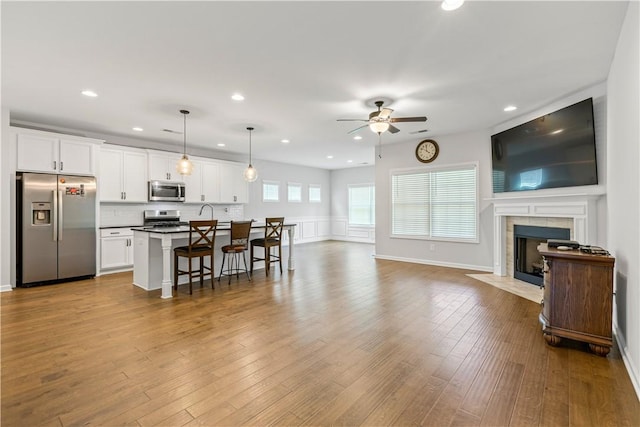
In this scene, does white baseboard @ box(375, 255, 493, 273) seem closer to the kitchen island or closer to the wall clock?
the wall clock

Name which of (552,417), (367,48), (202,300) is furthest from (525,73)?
(202,300)

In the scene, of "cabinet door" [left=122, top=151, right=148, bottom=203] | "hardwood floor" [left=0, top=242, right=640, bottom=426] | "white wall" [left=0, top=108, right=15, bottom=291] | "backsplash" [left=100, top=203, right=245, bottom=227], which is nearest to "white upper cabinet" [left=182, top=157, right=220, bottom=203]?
"backsplash" [left=100, top=203, right=245, bottom=227]

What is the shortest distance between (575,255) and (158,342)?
379 centimetres

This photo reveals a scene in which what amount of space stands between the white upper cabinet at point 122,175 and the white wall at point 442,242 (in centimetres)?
521

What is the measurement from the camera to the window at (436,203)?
5977mm

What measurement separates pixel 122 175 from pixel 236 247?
2.97m

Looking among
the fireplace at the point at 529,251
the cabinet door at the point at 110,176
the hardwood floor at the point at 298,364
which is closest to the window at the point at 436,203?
the fireplace at the point at 529,251

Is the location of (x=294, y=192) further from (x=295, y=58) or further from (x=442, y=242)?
(x=295, y=58)

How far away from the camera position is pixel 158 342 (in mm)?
2748

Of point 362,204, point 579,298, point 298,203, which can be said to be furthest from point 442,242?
point 298,203

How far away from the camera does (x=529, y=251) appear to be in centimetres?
497

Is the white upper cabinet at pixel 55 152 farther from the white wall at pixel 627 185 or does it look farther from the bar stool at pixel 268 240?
the white wall at pixel 627 185

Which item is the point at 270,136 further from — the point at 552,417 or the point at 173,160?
the point at 552,417

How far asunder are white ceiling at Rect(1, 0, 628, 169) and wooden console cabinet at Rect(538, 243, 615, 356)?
196 cm
